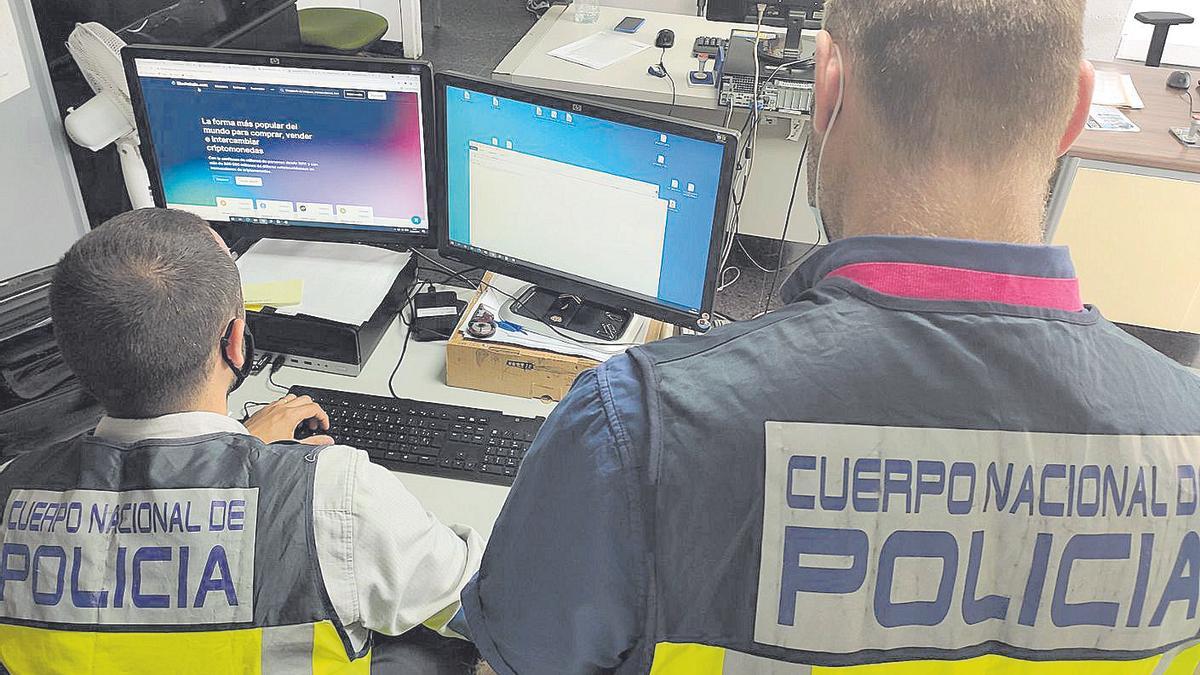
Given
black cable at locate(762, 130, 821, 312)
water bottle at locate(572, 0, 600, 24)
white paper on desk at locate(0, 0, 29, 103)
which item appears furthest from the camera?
water bottle at locate(572, 0, 600, 24)

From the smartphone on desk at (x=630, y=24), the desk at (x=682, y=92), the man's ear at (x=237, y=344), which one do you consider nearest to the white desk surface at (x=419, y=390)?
the man's ear at (x=237, y=344)

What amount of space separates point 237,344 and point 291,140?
0.59m

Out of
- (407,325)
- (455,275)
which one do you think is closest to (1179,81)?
(455,275)

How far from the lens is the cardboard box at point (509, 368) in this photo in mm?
1730

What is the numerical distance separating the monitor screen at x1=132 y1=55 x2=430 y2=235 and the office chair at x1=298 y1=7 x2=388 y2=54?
7.81ft

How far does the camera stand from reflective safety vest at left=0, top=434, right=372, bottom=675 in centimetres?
112

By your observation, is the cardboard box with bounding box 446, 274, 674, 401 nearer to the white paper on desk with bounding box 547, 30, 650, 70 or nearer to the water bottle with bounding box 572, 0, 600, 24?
the white paper on desk with bounding box 547, 30, 650, 70

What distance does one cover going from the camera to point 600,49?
336 centimetres

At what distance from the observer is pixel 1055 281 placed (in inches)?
32.9

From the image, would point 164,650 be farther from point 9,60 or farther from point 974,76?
point 9,60

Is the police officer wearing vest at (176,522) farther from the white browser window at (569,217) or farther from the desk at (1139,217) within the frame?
the desk at (1139,217)

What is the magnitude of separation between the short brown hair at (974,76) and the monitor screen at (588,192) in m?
0.68

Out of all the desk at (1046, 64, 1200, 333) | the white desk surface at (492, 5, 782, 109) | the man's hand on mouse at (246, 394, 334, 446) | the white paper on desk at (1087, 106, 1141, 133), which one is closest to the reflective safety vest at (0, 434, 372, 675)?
the man's hand on mouse at (246, 394, 334, 446)

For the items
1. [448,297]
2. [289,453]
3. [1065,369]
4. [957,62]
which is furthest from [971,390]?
[448,297]
